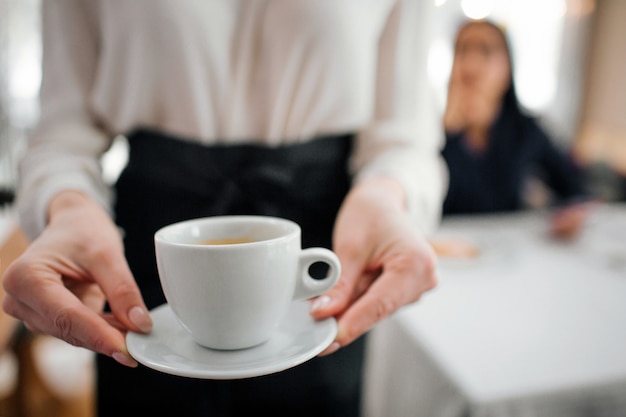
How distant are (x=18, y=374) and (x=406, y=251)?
222 mm

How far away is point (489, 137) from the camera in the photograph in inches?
59.5

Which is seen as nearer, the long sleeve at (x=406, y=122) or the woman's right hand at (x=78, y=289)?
the woman's right hand at (x=78, y=289)

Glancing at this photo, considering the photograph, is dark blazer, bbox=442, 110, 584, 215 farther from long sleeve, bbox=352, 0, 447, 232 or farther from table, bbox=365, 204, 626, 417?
long sleeve, bbox=352, 0, 447, 232

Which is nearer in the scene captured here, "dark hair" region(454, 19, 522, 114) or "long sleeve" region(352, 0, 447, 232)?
"long sleeve" region(352, 0, 447, 232)

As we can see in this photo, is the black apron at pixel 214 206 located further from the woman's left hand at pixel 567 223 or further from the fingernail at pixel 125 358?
the woman's left hand at pixel 567 223

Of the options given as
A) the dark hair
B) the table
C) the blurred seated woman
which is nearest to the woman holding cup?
the table

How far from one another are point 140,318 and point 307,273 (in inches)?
3.2

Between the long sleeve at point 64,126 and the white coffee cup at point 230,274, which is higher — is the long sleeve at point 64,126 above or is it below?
above

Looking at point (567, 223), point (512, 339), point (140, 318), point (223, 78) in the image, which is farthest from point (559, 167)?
point (140, 318)

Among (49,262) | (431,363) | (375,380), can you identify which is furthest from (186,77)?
(375,380)

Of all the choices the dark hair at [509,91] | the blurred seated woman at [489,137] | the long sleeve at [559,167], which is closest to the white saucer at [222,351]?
the blurred seated woman at [489,137]

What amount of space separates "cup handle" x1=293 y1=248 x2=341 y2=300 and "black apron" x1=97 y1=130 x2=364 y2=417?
0.02m

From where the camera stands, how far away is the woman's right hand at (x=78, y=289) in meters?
0.19

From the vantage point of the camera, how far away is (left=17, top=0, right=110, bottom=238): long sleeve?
0.86 feet
